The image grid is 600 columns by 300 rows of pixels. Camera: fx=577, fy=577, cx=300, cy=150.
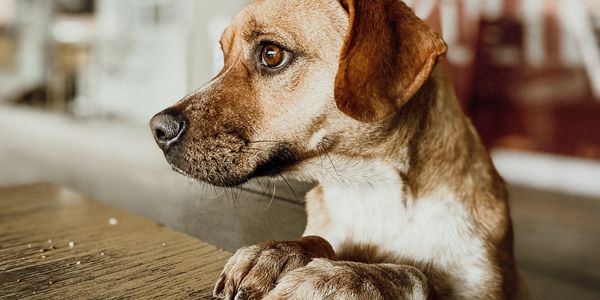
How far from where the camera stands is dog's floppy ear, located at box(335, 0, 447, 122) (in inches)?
43.5

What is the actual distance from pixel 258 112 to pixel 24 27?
916cm

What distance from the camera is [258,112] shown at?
48.4 inches

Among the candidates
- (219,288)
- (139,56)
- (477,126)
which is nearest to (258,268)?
(219,288)

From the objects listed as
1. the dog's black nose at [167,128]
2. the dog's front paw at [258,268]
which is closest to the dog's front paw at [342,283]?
the dog's front paw at [258,268]

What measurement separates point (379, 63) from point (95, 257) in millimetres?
681

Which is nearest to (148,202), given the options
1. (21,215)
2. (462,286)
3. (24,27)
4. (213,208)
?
(21,215)

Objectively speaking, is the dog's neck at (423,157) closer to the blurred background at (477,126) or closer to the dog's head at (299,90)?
the dog's head at (299,90)

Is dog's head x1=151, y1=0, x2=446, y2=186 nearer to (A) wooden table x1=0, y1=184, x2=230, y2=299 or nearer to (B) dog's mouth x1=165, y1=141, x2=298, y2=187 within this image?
(B) dog's mouth x1=165, y1=141, x2=298, y2=187

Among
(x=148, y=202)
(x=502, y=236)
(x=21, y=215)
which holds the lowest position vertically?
(x=148, y=202)

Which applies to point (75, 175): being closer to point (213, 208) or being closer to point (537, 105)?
point (213, 208)

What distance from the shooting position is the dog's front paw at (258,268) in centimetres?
91

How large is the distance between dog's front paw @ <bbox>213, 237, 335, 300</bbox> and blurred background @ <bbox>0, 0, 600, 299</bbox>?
292mm

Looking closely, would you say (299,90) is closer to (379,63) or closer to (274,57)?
(274,57)

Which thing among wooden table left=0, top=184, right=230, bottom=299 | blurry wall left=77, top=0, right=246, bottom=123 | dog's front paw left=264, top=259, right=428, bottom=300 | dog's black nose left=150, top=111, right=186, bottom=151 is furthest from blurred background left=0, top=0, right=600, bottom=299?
dog's front paw left=264, top=259, right=428, bottom=300
